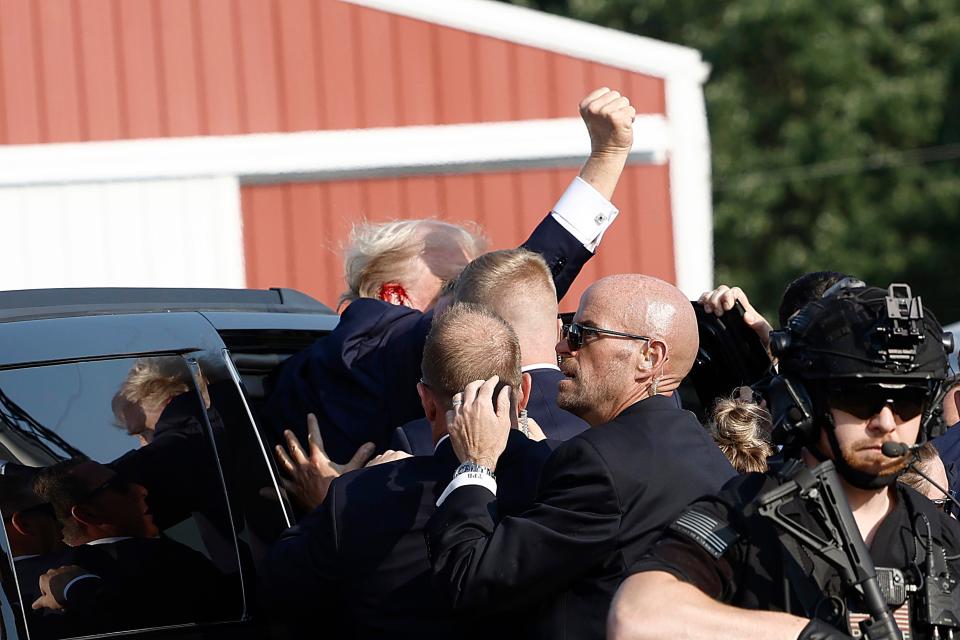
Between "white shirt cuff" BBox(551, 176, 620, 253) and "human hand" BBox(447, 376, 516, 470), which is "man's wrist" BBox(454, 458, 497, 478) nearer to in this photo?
"human hand" BBox(447, 376, 516, 470)

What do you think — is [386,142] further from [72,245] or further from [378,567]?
[378,567]

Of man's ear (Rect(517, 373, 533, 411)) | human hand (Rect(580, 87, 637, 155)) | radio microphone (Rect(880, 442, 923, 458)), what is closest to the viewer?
radio microphone (Rect(880, 442, 923, 458))

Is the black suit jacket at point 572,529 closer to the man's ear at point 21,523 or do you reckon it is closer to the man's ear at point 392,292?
the man's ear at point 21,523

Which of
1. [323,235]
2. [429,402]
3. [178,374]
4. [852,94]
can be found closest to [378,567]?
[429,402]

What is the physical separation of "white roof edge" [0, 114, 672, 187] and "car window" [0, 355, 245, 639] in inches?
249

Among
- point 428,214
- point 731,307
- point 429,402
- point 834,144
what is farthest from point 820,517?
point 834,144

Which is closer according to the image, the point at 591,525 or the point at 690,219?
the point at 591,525

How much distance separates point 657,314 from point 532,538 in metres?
0.69

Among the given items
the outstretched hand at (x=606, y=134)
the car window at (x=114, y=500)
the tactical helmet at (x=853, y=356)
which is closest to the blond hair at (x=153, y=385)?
the car window at (x=114, y=500)

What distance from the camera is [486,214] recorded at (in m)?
9.64

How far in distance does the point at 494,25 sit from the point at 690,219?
197cm

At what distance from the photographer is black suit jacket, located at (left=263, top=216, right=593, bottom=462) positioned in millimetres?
3498

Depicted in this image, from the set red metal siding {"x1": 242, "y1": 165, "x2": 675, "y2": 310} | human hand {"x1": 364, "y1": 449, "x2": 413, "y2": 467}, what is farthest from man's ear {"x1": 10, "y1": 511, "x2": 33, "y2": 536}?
red metal siding {"x1": 242, "y1": 165, "x2": 675, "y2": 310}

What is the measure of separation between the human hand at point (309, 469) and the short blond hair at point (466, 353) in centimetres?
46
